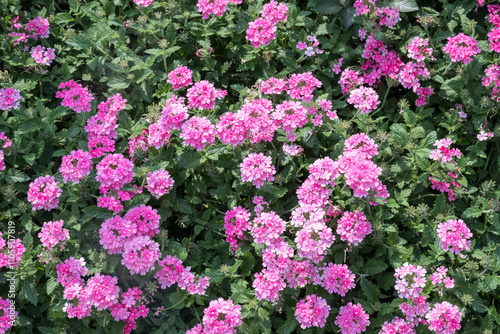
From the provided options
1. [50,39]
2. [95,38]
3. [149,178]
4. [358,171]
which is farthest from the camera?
[50,39]

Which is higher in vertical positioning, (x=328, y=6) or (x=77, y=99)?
(x=328, y=6)

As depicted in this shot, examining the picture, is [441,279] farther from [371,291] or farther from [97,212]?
[97,212]

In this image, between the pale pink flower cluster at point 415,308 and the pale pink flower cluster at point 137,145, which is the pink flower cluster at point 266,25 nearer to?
the pale pink flower cluster at point 137,145

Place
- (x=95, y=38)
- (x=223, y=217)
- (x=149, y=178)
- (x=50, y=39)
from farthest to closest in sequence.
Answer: (x=50, y=39) < (x=95, y=38) < (x=223, y=217) < (x=149, y=178)

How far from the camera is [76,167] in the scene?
11.3 ft

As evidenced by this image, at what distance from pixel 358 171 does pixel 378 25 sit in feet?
5.30

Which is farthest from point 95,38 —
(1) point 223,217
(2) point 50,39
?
(1) point 223,217

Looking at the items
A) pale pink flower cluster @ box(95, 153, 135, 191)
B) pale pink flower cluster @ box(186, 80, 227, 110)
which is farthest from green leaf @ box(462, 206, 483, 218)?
pale pink flower cluster @ box(95, 153, 135, 191)

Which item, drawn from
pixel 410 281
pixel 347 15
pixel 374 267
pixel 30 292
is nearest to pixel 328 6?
A: pixel 347 15

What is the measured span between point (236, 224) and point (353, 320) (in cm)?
99

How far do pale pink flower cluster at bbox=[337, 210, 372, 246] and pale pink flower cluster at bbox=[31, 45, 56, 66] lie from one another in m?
2.72

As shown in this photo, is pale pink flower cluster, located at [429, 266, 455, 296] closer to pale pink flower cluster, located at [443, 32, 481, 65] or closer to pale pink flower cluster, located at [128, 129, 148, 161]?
pale pink flower cluster, located at [443, 32, 481, 65]

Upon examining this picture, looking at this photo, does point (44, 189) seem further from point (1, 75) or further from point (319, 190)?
point (319, 190)

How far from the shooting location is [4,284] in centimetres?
352
